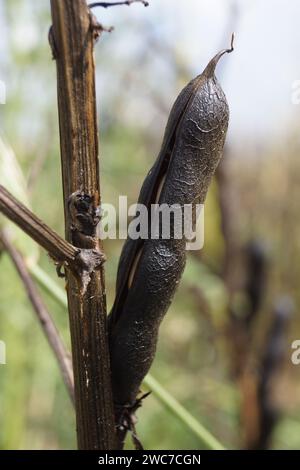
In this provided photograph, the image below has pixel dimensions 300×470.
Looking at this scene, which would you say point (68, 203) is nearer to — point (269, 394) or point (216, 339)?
point (269, 394)

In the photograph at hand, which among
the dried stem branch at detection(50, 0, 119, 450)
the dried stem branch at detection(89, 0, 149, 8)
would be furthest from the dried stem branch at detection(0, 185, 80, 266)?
the dried stem branch at detection(89, 0, 149, 8)

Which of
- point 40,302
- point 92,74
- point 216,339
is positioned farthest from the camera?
point 216,339

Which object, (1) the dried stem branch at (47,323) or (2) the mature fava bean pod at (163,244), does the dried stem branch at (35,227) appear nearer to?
(2) the mature fava bean pod at (163,244)

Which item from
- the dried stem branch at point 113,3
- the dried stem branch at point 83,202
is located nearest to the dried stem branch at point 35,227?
the dried stem branch at point 83,202

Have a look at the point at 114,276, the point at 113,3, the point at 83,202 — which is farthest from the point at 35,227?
the point at 114,276

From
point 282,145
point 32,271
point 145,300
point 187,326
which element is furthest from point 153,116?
point 145,300

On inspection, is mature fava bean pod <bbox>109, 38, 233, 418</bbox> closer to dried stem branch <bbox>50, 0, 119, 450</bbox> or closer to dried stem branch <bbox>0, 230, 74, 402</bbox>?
dried stem branch <bbox>50, 0, 119, 450</bbox>
